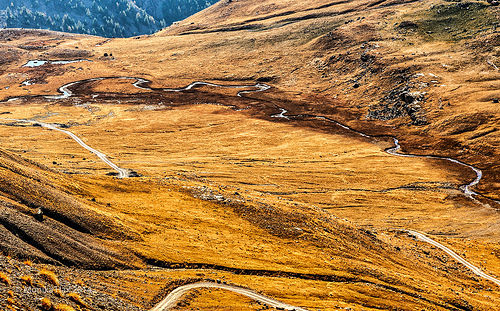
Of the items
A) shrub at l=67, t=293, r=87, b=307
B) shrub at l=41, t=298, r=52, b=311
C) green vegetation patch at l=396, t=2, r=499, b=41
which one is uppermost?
green vegetation patch at l=396, t=2, r=499, b=41

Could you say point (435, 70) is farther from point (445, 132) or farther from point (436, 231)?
point (436, 231)

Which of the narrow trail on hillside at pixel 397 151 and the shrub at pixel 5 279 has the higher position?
the shrub at pixel 5 279

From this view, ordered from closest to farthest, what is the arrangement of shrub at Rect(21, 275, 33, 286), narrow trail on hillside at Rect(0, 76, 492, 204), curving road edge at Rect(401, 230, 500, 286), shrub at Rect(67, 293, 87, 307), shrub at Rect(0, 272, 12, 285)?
1. shrub at Rect(0, 272, 12, 285)
2. shrub at Rect(21, 275, 33, 286)
3. shrub at Rect(67, 293, 87, 307)
4. curving road edge at Rect(401, 230, 500, 286)
5. narrow trail on hillside at Rect(0, 76, 492, 204)

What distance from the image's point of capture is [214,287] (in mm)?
44531

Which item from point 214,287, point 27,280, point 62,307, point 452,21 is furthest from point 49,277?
point 452,21

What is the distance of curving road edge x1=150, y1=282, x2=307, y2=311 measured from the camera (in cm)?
3919

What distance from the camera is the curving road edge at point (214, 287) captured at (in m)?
39.2

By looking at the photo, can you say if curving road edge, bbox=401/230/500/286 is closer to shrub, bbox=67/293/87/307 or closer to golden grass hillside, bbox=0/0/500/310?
golden grass hillside, bbox=0/0/500/310

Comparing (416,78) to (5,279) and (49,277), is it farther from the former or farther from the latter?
(5,279)

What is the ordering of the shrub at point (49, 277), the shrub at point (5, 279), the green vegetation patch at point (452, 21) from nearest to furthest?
the shrub at point (5, 279)
the shrub at point (49, 277)
the green vegetation patch at point (452, 21)

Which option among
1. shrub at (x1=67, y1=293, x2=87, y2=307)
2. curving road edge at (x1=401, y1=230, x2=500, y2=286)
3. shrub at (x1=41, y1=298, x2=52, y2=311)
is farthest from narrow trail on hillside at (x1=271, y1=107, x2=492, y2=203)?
shrub at (x1=41, y1=298, x2=52, y2=311)

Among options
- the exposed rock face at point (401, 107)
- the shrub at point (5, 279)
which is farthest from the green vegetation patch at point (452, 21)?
the shrub at point (5, 279)

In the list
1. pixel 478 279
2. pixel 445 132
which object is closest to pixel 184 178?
pixel 478 279

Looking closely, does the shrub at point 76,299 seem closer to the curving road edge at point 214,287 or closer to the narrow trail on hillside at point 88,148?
the curving road edge at point 214,287
